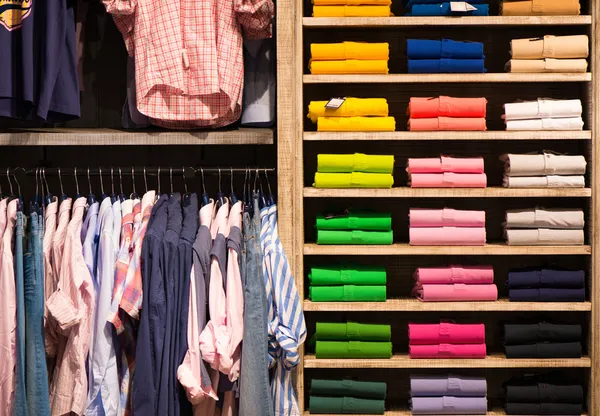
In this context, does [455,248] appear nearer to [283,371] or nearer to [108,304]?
[283,371]

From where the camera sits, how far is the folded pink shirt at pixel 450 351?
3271mm

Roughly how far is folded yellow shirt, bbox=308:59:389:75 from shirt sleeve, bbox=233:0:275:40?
0.24m

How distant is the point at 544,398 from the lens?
3.26 m

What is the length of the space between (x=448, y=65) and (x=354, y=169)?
0.59 m

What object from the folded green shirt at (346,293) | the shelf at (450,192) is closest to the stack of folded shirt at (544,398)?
the folded green shirt at (346,293)

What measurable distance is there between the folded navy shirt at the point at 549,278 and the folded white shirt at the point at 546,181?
1.19ft

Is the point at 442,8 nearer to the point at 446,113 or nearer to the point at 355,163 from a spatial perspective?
the point at 446,113

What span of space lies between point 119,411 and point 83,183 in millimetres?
1174

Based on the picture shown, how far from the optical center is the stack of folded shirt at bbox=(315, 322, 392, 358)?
3.27 meters

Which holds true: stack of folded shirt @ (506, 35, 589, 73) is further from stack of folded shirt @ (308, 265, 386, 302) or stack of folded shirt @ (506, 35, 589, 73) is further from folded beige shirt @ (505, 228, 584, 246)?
stack of folded shirt @ (308, 265, 386, 302)

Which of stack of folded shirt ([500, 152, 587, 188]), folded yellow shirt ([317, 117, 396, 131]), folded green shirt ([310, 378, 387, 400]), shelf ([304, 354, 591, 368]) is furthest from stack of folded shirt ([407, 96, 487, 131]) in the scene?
folded green shirt ([310, 378, 387, 400])

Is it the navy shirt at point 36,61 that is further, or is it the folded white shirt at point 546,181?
the folded white shirt at point 546,181

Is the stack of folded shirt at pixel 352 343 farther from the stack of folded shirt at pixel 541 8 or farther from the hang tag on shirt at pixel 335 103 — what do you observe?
the stack of folded shirt at pixel 541 8

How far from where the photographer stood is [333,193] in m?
3.25
